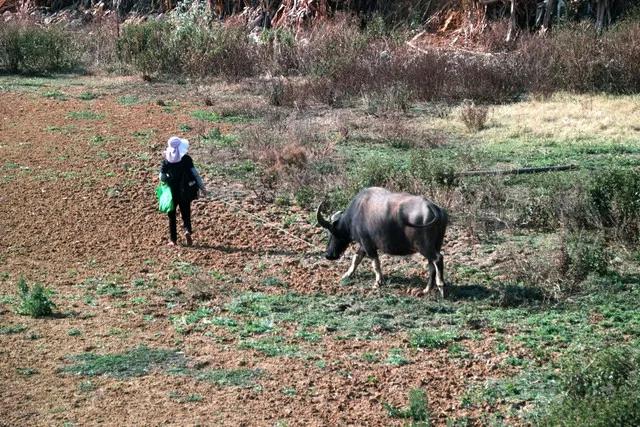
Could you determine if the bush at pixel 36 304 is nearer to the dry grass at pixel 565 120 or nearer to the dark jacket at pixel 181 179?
the dark jacket at pixel 181 179

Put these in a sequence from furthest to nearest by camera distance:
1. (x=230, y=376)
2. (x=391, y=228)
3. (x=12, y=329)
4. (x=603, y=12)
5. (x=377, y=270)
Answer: (x=603, y=12) → (x=377, y=270) → (x=391, y=228) → (x=12, y=329) → (x=230, y=376)

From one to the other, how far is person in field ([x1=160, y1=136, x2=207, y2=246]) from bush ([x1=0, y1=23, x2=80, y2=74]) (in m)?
16.3

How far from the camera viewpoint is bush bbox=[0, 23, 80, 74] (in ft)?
96.1

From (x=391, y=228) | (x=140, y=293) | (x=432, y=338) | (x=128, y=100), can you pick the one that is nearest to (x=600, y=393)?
(x=432, y=338)

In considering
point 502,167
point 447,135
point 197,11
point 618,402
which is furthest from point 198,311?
point 197,11

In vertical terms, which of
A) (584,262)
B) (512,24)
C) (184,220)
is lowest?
(184,220)

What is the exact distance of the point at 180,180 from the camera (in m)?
14.3

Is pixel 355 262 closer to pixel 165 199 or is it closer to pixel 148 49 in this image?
pixel 165 199

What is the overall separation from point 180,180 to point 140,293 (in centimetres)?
226

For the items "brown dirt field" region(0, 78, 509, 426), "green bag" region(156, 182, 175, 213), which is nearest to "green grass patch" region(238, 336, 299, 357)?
"brown dirt field" region(0, 78, 509, 426)

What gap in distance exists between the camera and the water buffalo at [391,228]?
11.8m

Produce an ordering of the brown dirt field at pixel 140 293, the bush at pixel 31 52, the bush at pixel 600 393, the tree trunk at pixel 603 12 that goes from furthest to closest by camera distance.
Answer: the bush at pixel 31 52, the tree trunk at pixel 603 12, the brown dirt field at pixel 140 293, the bush at pixel 600 393

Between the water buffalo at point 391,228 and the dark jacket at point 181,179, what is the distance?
218 cm

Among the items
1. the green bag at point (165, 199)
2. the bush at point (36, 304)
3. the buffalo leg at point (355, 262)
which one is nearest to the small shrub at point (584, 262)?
the buffalo leg at point (355, 262)
